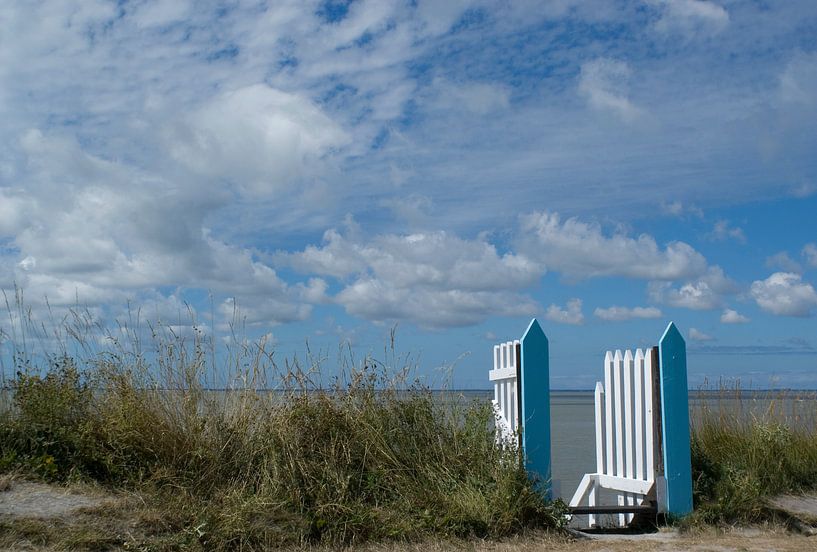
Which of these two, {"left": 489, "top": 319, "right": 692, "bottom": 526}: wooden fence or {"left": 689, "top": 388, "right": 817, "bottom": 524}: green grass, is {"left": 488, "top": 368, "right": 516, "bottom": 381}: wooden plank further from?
{"left": 689, "top": 388, "right": 817, "bottom": 524}: green grass

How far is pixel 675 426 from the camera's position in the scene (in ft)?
24.8

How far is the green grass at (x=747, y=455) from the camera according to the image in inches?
301

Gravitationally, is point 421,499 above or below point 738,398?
below

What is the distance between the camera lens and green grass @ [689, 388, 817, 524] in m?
7.64

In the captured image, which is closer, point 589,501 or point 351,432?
point 351,432

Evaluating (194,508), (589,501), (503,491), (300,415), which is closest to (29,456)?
(194,508)

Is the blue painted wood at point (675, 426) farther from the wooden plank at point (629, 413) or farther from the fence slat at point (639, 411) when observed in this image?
the wooden plank at point (629, 413)

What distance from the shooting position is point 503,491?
680 cm

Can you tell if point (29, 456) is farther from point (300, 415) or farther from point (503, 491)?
point (503, 491)

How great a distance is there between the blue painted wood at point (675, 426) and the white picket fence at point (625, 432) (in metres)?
0.16

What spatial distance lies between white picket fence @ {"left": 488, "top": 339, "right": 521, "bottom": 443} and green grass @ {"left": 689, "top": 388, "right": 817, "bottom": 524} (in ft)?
6.26

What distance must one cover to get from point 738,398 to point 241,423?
612 cm

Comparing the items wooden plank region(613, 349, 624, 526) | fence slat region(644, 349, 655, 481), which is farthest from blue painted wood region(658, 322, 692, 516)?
wooden plank region(613, 349, 624, 526)

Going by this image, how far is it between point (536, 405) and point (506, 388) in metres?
0.84
